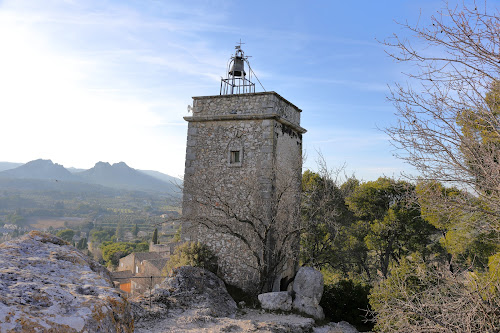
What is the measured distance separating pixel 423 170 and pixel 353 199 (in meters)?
13.8

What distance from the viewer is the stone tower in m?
Result: 10.9

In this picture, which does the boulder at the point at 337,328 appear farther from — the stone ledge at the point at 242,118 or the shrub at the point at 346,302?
the stone ledge at the point at 242,118

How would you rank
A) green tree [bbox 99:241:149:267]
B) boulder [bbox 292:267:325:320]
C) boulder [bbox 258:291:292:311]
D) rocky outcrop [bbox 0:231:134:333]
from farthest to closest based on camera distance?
green tree [bbox 99:241:149:267] < boulder [bbox 292:267:325:320] < boulder [bbox 258:291:292:311] < rocky outcrop [bbox 0:231:134:333]

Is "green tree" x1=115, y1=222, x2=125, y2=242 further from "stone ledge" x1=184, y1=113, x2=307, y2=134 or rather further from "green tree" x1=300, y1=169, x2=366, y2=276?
"stone ledge" x1=184, y1=113, x2=307, y2=134

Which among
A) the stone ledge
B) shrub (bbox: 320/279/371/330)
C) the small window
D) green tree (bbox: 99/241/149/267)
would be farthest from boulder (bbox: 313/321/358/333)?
green tree (bbox: 99/241/149/267)

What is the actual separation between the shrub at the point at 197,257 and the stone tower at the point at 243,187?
210mm

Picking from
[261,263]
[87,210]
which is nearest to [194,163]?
[261,263]

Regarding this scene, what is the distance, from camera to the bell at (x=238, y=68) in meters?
13.4

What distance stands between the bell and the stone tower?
2.13 meters

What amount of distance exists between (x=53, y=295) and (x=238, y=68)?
12.5 metres

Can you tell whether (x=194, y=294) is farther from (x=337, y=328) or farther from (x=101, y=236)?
(x=101, y=236)

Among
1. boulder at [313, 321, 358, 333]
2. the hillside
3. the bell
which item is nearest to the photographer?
boulder at [313, 321, 358, 333]

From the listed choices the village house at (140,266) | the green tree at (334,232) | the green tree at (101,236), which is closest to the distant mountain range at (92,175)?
the green tree at (101,236)

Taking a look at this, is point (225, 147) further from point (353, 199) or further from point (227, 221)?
point (353, 199)
